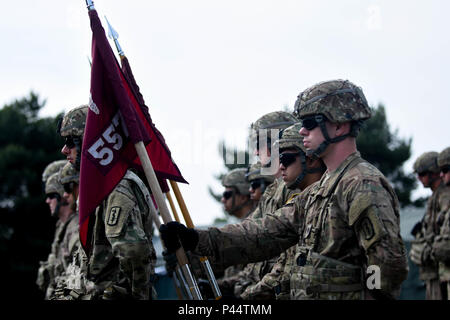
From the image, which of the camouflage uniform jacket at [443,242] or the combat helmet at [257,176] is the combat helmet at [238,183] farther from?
the camouflage uniform jacket at [443,242]

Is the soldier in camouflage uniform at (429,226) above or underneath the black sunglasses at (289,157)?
underneath

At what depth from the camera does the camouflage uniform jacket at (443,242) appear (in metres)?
12.6

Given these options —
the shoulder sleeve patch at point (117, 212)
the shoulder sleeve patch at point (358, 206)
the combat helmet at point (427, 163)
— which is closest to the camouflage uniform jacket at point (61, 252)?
the shoulder sleeve patch at point (117, 212)

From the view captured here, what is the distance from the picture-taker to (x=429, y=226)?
549 inches

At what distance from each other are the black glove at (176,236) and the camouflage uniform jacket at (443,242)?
8.12 m

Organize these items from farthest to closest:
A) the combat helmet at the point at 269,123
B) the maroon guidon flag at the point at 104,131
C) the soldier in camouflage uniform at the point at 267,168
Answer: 1. the combat helmet at the point at 269,123
2. the soldier in camouflage uniform at the point at 267,168
3. the maroon guidon flag at the point at 104,131

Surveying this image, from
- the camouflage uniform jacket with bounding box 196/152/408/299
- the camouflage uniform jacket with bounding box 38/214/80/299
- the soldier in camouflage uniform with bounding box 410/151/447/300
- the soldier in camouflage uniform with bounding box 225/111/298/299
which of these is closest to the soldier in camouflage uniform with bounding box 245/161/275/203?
the soldier in camouflage uniform with bounding box 225/111/298/299

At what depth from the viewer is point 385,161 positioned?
39.1 metres

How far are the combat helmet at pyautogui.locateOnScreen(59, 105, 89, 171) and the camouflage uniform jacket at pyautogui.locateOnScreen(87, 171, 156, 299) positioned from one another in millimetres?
693

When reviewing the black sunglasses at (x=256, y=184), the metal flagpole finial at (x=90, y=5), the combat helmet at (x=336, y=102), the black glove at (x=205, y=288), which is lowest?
the black glove at (x=205, y=288)

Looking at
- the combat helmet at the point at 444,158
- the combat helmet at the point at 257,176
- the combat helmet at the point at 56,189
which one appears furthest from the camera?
the combat helmet at the point at 444,158

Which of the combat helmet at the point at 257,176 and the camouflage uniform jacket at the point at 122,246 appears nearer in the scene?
the camouflage uniform jacket at the point at 122,246

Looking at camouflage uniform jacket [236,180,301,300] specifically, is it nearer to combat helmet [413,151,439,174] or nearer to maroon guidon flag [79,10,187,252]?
maroon guidon flag [79,10,187,252]
